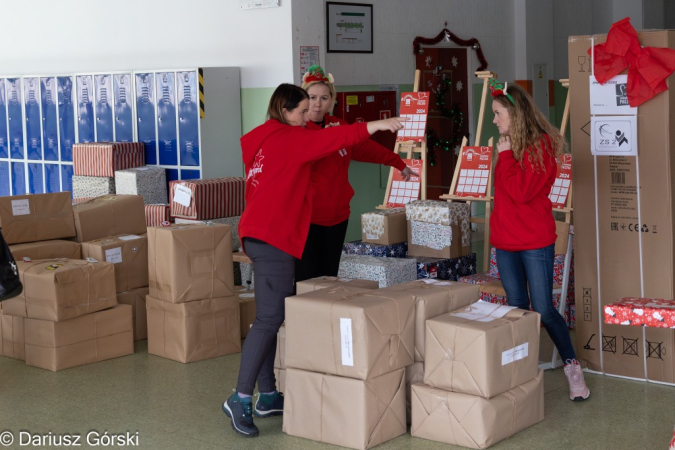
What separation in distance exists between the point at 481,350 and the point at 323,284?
849 millimetres

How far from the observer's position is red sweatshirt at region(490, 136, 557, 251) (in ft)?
13.8

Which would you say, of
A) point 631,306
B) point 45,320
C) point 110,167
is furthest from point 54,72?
point 631,306

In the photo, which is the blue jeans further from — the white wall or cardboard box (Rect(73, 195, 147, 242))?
the white wall

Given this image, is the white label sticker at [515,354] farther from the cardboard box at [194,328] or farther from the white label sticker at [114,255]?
the white label sticker at [114,255]

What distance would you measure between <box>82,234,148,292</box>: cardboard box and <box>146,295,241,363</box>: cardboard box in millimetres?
393

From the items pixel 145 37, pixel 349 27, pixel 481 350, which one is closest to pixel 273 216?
pixel 481 350

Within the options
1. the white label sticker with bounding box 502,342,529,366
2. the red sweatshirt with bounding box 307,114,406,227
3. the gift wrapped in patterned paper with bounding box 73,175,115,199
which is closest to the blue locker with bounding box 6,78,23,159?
the gift wrapped in patterned paper with bounding box 73,175,115,199

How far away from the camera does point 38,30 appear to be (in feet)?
33.1

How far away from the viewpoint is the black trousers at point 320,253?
434 cm

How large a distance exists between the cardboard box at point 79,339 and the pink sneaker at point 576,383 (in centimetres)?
258

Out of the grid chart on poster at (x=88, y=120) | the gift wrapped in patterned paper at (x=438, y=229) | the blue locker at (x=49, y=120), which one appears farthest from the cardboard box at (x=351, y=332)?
the blue locker at (x=49, y=120)

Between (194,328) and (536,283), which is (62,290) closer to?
(194,328)

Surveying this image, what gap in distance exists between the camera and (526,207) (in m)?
4.28

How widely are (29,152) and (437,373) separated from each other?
7446mm
